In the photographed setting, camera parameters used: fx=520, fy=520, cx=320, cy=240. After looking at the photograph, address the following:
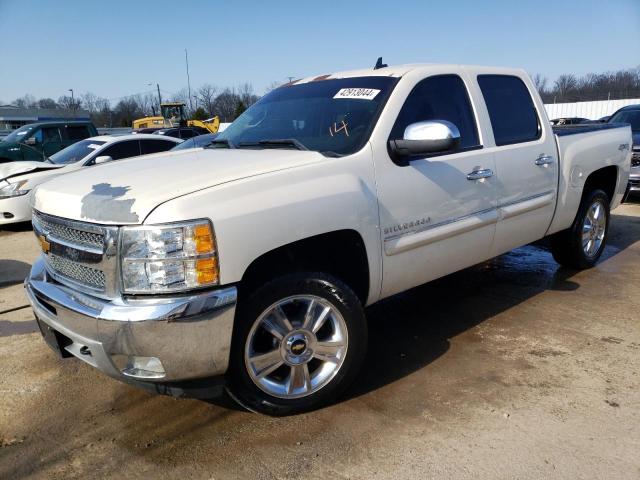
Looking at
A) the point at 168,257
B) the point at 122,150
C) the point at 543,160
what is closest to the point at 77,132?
the point at 122,150

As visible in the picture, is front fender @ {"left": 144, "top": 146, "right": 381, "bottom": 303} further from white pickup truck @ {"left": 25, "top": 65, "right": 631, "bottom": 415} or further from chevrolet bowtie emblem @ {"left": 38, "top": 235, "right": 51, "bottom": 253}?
chevrolet bowtie emblem @ {"left": 38, "top": 235, "right": 51, "bottom": 253}

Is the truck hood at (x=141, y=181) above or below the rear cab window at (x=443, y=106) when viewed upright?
below

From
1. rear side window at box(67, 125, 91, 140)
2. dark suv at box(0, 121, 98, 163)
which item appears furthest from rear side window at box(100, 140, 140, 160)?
rear side window at box(67, 125, 91, 140)

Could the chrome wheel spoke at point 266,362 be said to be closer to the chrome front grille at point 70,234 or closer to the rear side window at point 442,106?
the chrome front grille at point 70,234

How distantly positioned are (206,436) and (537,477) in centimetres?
163

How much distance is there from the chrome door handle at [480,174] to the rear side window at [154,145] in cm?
728

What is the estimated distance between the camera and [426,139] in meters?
3.04

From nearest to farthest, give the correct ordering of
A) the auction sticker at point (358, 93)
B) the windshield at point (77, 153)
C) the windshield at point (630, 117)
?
the auction sticker at point (358, 93), the windshield at point (77, 153), the windshield at point (630, 117)

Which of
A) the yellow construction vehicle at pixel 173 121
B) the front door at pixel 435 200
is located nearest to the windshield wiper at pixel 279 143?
the front door at pixel 435 200

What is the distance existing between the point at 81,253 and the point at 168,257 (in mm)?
532

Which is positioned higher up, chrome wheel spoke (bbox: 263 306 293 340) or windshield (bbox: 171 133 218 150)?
windshield (bbox: 171 133 218 150)

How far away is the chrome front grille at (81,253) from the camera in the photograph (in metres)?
2.41

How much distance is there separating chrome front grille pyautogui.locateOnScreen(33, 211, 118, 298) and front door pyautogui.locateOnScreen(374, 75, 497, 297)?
1.48 m

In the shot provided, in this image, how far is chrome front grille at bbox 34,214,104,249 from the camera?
8.12ft
